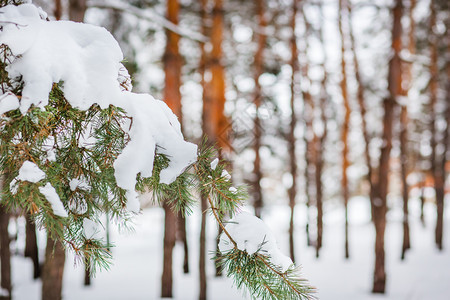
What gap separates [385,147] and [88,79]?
6667mm

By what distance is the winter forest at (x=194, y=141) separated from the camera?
1.49 metres

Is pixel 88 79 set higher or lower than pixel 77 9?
lower

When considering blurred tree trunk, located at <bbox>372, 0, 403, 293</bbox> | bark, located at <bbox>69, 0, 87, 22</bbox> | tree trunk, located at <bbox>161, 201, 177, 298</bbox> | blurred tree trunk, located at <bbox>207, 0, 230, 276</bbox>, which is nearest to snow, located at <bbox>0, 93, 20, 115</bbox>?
bark, located at <bbox>69, 0, 87, 22</bbox>

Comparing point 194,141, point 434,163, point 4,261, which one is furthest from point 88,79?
point 434,163

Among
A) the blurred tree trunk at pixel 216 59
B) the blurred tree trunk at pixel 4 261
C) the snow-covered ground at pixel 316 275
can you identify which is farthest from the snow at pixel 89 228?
the blurred tree trunk at pixel 4 261

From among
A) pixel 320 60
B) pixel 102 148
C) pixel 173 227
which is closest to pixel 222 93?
pixel 173 227

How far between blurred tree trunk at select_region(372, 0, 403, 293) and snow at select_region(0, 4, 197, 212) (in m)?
6.33

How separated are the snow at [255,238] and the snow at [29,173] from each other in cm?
85

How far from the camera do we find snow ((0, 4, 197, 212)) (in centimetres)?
141

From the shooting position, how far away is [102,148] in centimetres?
169

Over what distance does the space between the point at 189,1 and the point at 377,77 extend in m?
7.64

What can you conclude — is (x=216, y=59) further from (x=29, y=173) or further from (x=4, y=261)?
(x=29, y=173)

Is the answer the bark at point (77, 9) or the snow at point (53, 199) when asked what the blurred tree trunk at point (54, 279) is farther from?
the snow at point (53, 199)

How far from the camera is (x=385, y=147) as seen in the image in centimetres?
698
